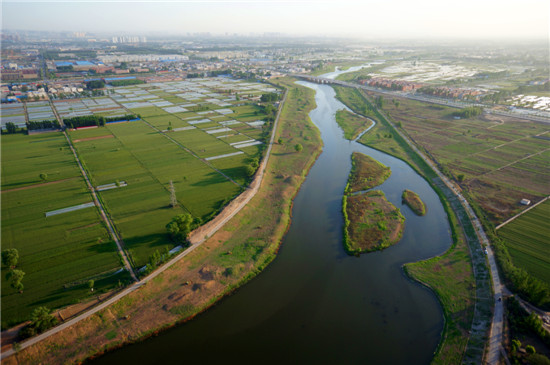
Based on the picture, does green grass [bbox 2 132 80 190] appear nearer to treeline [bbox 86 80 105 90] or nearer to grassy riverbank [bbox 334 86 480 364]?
grassy riverbank [bbox 334 86 480 364]

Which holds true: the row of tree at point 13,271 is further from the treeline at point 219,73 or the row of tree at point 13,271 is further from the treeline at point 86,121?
the treeline at point 219,73

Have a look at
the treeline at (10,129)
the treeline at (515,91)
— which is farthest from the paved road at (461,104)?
the treeline at (10,129)

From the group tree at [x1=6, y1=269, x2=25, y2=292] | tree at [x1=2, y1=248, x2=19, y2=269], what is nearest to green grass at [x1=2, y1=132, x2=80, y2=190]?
tree at [x1=2, y1=248, x2=19, y2=269]

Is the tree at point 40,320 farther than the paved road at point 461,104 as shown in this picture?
No

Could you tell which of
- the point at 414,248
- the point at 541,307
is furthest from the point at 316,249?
the point at 541,307

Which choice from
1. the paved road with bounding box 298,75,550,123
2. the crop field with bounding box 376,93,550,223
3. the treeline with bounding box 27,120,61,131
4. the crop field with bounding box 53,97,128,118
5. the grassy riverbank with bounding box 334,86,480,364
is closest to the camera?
the grassy riverbank with bounding box 334,86,480,364

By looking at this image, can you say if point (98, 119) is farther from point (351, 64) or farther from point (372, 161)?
point (351, 64)

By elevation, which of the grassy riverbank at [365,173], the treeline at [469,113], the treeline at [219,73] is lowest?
the grassy riverbank at [365,173]
